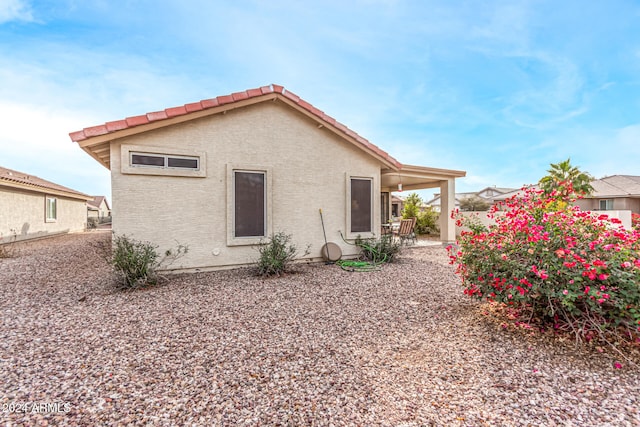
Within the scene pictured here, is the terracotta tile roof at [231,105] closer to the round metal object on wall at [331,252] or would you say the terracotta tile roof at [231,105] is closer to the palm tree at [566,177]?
the round metal object on wall at [331,252]

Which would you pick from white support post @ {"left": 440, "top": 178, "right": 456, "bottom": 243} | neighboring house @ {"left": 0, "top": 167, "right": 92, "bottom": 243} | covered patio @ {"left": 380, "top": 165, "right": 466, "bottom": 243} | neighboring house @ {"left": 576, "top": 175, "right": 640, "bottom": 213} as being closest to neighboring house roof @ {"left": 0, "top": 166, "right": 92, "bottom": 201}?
neighboring house @ {"left": 0, "top": 167, "right": 92, "bottom": 243}

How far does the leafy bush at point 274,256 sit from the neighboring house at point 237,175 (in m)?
0.39

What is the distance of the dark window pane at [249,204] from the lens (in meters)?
6.81

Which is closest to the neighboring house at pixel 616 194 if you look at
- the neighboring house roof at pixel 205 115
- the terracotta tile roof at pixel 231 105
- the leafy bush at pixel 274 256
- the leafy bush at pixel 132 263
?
the terracotta tile roof at pixel 231 105

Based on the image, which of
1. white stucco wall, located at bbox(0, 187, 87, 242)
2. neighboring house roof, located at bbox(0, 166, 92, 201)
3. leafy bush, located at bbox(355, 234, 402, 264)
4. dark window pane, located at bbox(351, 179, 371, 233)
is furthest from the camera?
white stucco wall, located at bbox(0, 187, 87, 242)

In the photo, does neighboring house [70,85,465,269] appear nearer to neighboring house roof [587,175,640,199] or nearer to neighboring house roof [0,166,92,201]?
neighboring house roof [0,166,92,201]

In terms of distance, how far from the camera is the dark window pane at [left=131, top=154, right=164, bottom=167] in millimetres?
5895

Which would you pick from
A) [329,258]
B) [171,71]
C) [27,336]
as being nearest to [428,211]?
[329,258]

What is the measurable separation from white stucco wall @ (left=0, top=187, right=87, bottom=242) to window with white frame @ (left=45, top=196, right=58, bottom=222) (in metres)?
0.23

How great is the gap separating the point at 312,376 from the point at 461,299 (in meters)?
3.25

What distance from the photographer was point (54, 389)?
2.31m

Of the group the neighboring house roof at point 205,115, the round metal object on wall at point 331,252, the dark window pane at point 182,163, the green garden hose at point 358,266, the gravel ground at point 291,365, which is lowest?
the gravel ground at point 291,365

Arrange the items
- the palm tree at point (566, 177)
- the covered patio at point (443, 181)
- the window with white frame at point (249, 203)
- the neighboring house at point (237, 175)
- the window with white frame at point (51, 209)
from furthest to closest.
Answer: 1. the palm tree at point (566, 177)
2. the window with white frame at point (51, 209)
3. the covered patio at point (443, 181)
4. the window with white frame at point (249, 203)
5. the neighboring house at point (237, 175)

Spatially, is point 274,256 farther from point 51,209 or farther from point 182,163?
point 51,209
